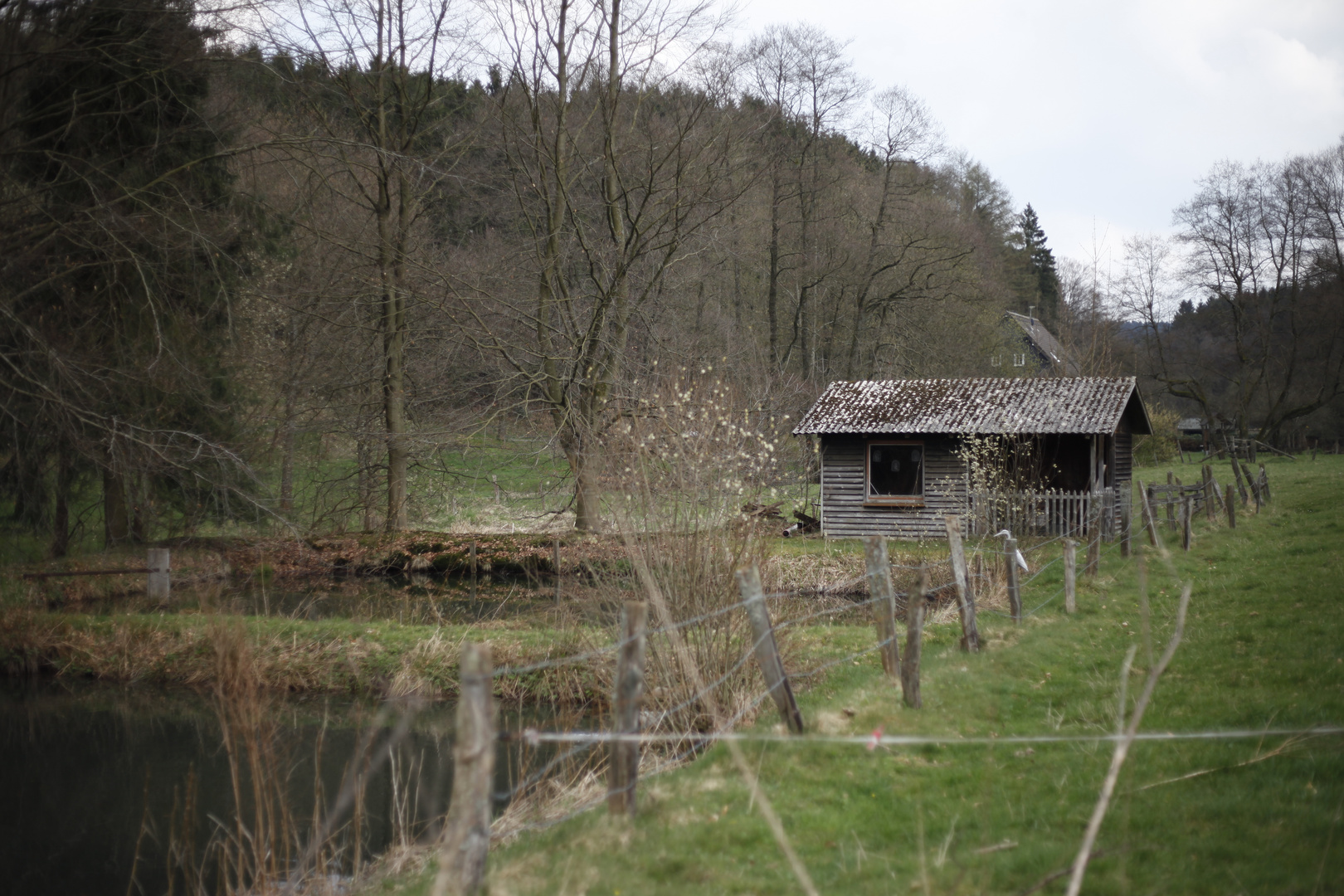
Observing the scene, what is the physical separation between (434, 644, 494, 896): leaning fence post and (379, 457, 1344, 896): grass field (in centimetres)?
61

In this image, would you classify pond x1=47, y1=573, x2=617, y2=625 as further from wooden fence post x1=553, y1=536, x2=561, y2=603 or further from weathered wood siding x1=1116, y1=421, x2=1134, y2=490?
weathered wood siding x1=1116, y1=421, x2=1134, y2=490

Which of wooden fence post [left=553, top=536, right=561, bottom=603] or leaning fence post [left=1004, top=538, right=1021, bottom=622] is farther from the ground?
leaning fence post [left=1004, top=538, right=1021, bottom=622]

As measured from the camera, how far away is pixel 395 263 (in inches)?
793

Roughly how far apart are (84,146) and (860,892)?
13968 mm

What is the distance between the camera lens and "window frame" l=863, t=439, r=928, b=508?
74.0 ft

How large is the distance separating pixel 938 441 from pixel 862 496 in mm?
2181

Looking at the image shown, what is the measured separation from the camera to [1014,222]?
52.2 m

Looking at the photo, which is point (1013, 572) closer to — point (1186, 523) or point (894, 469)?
point (1186, 523)

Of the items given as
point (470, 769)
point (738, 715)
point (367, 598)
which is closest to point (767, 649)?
point (738, 715)

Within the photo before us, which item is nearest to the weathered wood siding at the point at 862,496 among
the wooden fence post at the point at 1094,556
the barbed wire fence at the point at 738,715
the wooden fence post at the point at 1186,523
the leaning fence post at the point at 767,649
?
the wooden fence post at the point at 1186,523

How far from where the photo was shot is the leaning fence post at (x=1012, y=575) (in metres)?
10.2

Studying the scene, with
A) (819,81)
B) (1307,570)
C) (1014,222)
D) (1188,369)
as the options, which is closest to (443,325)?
(1307,570)

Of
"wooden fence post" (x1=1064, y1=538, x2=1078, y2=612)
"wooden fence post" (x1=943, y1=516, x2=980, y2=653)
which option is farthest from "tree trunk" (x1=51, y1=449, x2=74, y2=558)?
"wooden fence post" (x1=1064, y1=538, x2=1078, y2=612)

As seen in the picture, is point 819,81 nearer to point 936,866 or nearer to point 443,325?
point 443,325
